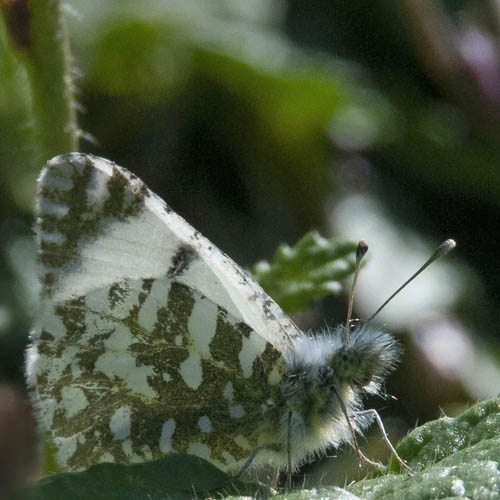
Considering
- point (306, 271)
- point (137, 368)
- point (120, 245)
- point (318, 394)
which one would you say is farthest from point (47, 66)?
point (318, 394)

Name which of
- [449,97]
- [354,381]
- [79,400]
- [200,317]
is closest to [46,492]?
[79,400]

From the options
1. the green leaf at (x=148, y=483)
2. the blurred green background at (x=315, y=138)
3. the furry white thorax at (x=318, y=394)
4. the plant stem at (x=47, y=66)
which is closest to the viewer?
the green leaf at (x=148, y=483)

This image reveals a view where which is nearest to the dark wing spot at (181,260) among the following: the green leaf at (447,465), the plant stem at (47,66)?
the plant stem at (47,66)

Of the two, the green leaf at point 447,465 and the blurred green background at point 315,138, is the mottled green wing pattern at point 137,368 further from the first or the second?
the blurred green background at point 315,138

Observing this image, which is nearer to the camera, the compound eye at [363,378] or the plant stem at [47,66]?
the compound eye at [363,378]

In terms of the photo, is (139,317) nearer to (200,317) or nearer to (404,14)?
(200,317)

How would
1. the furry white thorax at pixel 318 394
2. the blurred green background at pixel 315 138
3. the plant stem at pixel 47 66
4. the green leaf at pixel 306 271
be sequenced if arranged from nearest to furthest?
the furry white thorax at pixel 318 394 → the plant stem at pixel 47 66 → the green leaf at pixel 306 271 → the blurred green background at pixel 315 138

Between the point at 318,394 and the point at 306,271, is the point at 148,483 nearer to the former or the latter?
the point at 318,394

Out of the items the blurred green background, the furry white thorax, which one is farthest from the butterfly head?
the blurred green background
